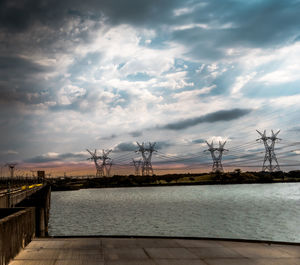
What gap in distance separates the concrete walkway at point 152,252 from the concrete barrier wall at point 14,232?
340 millimetres

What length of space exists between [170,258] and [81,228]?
31406mm

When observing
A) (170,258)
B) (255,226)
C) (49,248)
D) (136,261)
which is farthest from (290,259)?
(255,226)

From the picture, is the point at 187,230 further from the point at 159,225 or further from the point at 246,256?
the point at 246,256

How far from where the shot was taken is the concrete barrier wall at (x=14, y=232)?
377 inches

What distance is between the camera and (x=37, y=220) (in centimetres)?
2339

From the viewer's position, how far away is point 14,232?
1095cm

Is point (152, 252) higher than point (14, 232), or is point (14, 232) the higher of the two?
point (14, 232)

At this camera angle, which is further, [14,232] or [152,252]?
[152,252]

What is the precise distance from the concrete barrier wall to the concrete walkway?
340mm

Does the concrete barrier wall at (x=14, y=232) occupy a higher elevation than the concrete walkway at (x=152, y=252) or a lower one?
higher

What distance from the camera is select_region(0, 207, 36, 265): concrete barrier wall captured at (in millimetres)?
9578

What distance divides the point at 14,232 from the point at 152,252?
5207 millimetres

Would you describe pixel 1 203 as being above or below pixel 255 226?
above

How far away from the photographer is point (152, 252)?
39.9 feet
